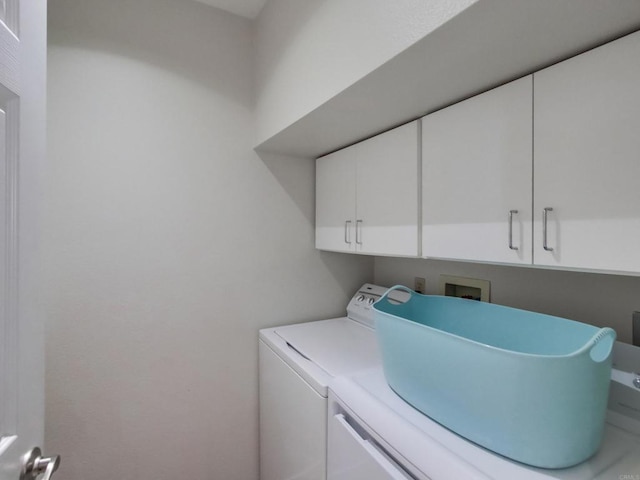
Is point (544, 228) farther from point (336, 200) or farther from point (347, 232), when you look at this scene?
point (336, 200)

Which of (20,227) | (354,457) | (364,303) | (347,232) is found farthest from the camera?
(364,303)

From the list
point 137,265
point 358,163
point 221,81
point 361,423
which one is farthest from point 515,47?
point 137,265

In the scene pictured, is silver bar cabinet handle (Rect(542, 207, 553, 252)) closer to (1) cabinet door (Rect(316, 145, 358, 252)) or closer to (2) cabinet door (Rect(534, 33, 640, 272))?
(2) cabinet door (Rect(534, 33, 640, 272))

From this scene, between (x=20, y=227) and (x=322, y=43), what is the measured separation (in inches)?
40.0

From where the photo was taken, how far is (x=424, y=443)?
2.43ft

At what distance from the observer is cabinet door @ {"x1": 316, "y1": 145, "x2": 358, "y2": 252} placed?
1521 mm

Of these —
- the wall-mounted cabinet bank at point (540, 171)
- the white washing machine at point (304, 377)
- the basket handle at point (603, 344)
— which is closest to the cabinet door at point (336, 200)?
the wall-mounted cabinet bank at point (540, 171)

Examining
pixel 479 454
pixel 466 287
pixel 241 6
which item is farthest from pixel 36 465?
pixel 241 6

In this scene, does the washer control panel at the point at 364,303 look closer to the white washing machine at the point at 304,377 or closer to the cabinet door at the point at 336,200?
the white washing machine at the point at 304,377

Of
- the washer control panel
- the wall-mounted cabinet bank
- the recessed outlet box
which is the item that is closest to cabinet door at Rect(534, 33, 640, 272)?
the wall-mounted cabinet bank

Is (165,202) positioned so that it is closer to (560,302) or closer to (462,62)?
(462,62)

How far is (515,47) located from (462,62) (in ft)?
0.40

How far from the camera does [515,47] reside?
2.48 feet

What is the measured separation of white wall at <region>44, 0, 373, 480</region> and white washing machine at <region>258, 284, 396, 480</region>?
0.50 feet
